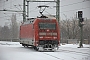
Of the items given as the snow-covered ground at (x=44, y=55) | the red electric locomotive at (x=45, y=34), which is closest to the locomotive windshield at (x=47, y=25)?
the red electric locomotive at (x=45, y=34)

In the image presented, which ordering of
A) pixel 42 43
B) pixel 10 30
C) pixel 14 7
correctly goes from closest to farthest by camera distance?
1. pixel 42 43
2. pixel 14 7
3. pixel 10 30

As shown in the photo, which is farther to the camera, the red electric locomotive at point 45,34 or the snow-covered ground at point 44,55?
the red electric locomotive at point 45,34

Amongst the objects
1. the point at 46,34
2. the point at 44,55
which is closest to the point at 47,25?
the point at 46,34

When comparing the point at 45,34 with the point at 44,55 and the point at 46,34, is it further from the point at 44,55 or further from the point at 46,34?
the point at 44,55

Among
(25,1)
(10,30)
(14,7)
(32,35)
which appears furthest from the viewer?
(10,30)

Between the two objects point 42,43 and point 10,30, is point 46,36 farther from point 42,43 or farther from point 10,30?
point 10,30

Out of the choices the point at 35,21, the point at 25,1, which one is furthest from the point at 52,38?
the point at 25,1

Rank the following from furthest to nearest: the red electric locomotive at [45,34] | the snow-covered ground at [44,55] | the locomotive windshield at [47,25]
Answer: the locomotive windshield at [47,25], the red electric locomotive at [45,34], the snow-covered ground at [44,55]

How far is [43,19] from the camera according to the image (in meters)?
28.3

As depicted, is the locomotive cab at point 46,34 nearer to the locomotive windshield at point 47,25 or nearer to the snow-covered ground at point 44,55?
the locomotive windshield at point 47,25

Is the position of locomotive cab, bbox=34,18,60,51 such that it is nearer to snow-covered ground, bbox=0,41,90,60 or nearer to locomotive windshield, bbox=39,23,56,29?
locomotive windshield, bbox=39,23,56,29

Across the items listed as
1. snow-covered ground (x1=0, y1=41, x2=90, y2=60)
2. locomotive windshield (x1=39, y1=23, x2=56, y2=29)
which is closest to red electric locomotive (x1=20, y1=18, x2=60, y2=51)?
locomotive windshield (x1=39, y1=23, x2=56, y2=29)

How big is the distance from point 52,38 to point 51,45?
0.80 metres

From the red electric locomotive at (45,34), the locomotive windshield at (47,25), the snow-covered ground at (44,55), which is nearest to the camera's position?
the snow-covered ground at (44,55)
